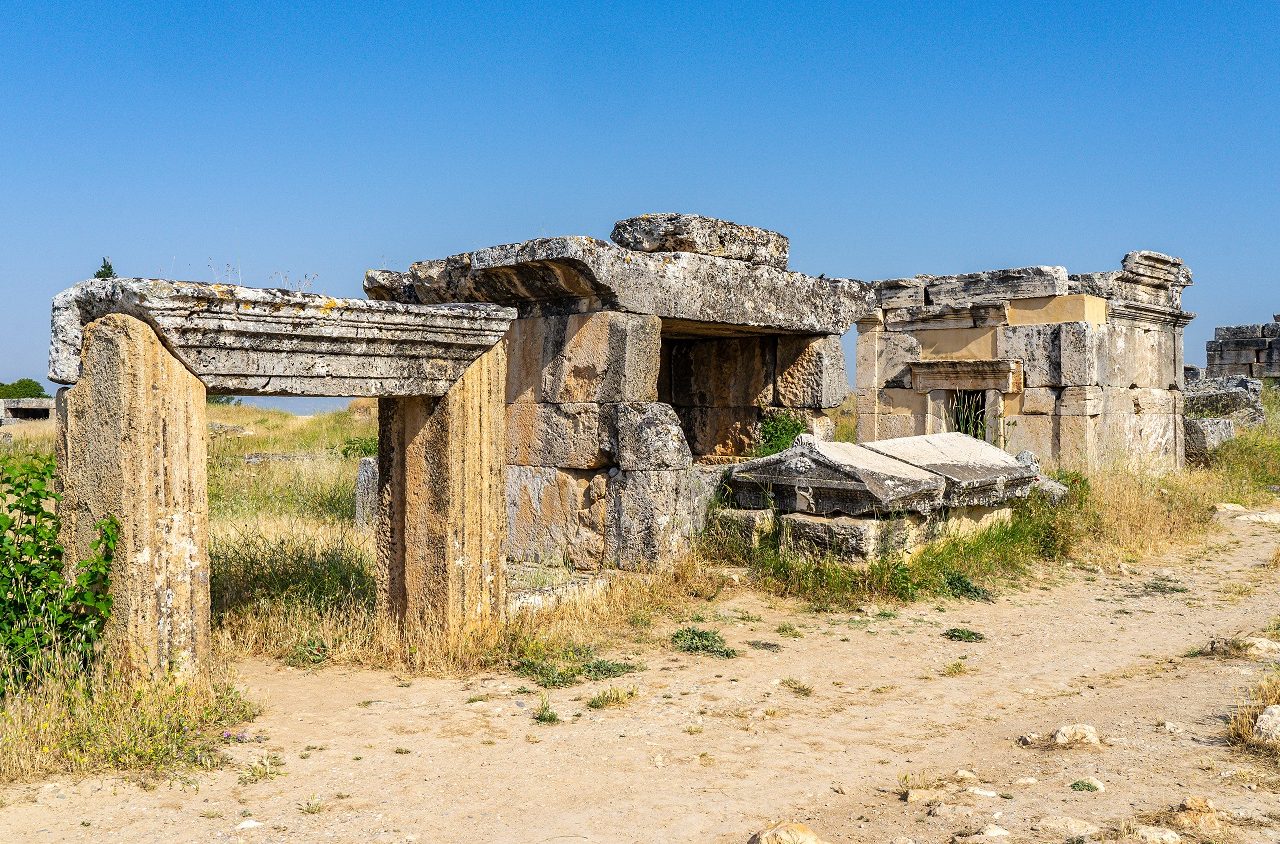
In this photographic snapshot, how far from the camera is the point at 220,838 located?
3.41 metres

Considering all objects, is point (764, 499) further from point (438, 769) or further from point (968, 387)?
point (968, 387)

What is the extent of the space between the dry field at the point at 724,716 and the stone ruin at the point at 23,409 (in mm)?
16051

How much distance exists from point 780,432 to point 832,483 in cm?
181

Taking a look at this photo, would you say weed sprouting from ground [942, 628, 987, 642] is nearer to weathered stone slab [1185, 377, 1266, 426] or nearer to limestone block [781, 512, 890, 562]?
limestone block [781, 512, 890, 562]

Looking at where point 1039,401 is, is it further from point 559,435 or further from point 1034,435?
point 559,435

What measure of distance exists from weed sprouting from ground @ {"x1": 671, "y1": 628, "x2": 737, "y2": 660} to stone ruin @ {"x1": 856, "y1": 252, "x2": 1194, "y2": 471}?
6.94m

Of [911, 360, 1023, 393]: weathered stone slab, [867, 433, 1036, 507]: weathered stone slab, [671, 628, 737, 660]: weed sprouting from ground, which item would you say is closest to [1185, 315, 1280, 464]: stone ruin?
[911, 360, 1023, 393]: weathered stone slab

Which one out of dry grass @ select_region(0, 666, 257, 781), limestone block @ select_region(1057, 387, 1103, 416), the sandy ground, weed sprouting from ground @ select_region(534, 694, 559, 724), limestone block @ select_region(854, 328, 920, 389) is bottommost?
the sandy ground

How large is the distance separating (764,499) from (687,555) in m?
0.77

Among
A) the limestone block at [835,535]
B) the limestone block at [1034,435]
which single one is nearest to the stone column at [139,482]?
the limestone block at [835,535]

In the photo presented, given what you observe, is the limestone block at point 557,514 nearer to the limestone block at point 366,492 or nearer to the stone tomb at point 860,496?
the stone tomb at point 860,496

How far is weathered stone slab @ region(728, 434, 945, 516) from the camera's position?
724cm

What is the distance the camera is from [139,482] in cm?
433

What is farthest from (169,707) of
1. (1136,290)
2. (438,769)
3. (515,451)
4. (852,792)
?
(1136,290)
